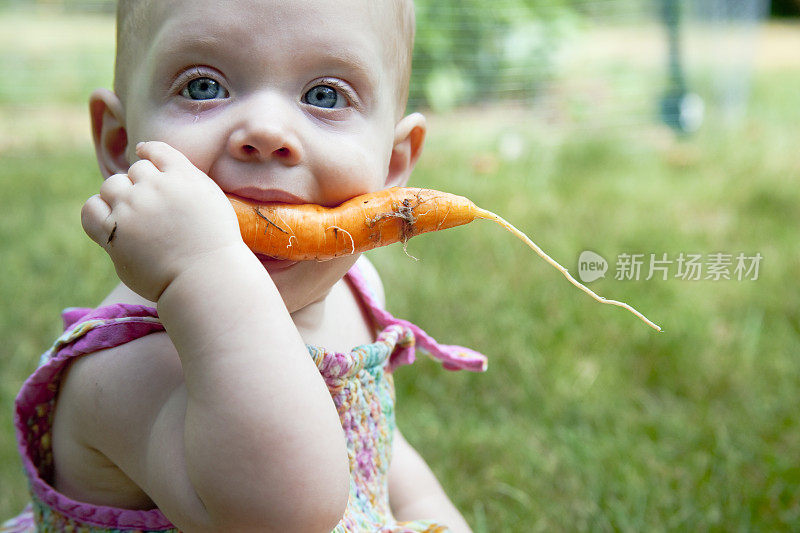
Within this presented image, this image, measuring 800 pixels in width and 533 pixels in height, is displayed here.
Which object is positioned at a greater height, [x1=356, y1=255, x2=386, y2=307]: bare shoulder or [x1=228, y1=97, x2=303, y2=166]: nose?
[x1=228, y1=97, x2=303, y2=166]: nose

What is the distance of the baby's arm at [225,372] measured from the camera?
0.99 meters

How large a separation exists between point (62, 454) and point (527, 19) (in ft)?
16.1

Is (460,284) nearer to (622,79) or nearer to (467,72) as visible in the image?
(467,72)

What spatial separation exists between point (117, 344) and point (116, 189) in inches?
9.0

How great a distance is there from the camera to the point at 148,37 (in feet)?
4.05

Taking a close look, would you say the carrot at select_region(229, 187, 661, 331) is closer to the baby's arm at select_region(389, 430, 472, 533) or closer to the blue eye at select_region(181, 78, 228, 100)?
the blue eye at select_region(181, 78, 228, 100)

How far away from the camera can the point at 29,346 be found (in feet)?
8.16

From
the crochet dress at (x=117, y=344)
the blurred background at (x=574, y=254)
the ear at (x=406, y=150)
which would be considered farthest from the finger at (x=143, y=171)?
the blurred background at (x=574, y=254)

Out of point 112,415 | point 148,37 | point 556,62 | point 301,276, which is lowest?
point 556,62

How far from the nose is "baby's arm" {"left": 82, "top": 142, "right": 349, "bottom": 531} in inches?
3.5

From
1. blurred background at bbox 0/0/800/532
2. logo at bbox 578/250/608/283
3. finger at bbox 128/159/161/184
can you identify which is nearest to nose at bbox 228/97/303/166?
finger at bbox 128/159/161/184

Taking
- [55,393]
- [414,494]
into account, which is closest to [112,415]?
[55,393]

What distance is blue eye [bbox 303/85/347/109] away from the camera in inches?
47.6

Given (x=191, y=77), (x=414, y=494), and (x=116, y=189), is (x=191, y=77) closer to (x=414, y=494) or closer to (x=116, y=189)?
(x=116, y=189)
